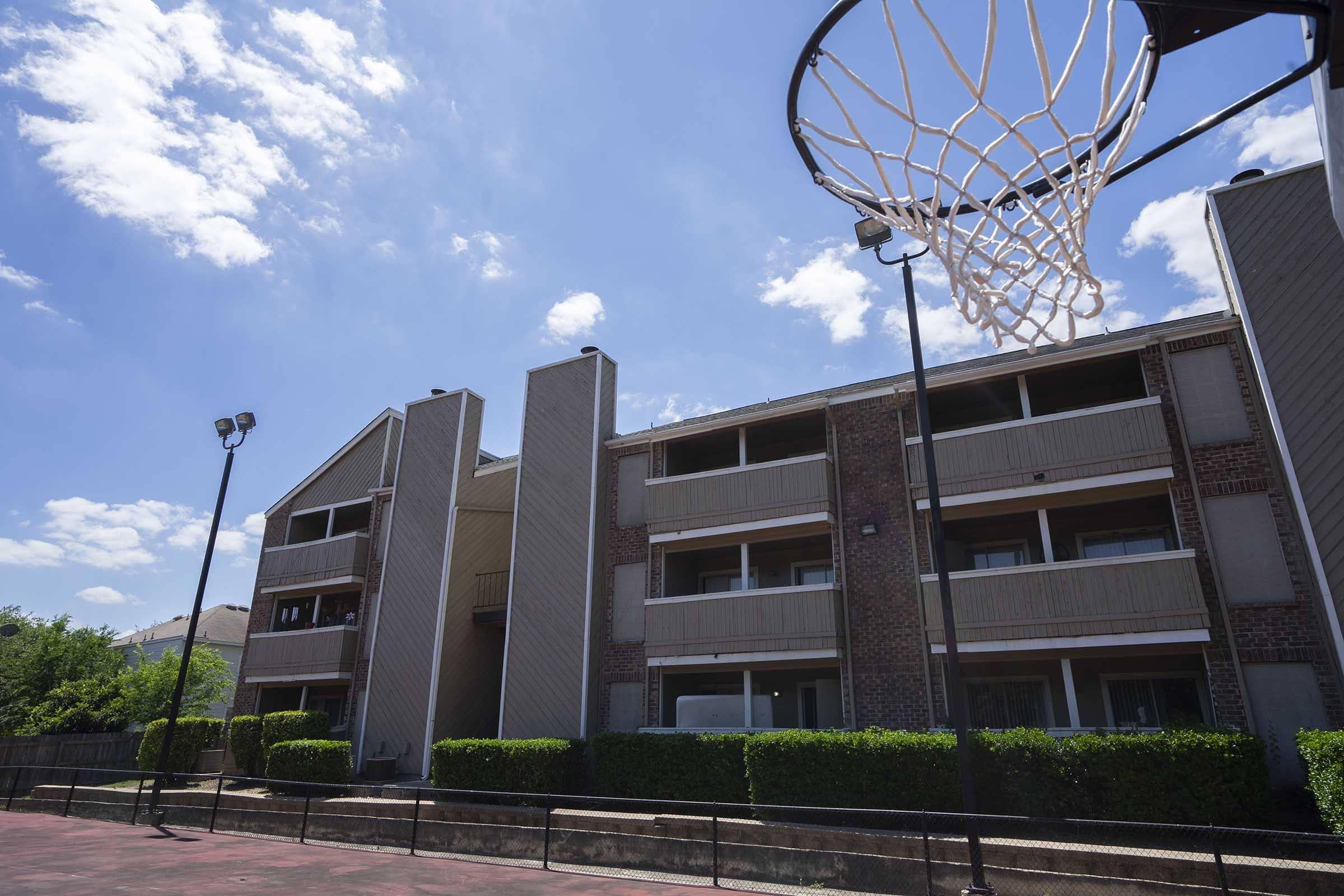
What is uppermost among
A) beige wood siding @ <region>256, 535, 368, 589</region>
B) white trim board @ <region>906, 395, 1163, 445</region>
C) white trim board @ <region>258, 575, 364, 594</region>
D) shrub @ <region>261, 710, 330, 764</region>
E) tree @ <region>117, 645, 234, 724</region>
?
white trim board @ <region>906, 395, 1163, 445</region>

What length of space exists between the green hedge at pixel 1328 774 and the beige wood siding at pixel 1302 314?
2.78m

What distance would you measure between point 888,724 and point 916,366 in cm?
779

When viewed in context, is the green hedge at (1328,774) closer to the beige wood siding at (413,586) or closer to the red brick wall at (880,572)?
the red brick wall at (880,572)

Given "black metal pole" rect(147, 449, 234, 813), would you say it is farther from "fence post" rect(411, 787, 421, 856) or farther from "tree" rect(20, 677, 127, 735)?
"tree" rect(20, 677, 127, 735)

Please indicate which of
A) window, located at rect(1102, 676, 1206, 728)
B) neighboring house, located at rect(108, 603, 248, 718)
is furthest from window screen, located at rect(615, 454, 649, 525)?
neighboring house, located at rect(108, 603, 248, 718)

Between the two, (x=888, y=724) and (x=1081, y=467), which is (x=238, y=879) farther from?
(x=1081, y=467)

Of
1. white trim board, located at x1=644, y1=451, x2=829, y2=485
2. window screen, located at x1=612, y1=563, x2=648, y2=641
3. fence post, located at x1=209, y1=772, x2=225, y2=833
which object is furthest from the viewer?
window screen, located at x1=612, y1=563, x2=648, y2=641

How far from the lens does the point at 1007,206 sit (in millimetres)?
6879

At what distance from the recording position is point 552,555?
19.9 meters

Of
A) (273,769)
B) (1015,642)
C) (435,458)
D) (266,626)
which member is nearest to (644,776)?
(1015,642)

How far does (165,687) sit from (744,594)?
20606 millimetres

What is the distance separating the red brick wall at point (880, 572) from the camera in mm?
15727

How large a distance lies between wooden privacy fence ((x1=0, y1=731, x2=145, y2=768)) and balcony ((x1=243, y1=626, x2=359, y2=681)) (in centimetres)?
455

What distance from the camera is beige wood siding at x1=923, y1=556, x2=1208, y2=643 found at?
44.1 feet
